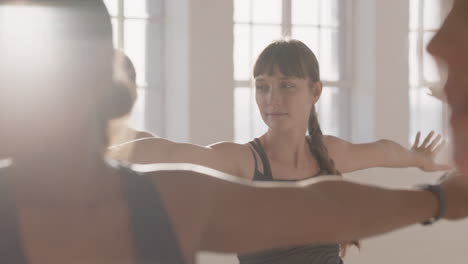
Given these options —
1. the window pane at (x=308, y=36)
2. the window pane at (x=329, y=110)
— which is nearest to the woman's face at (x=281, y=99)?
the window pane at (x=308, y=36)

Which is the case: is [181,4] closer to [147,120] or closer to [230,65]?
[230,65]

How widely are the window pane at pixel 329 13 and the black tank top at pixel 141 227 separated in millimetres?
Answer: 7238

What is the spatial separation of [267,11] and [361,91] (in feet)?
4.28

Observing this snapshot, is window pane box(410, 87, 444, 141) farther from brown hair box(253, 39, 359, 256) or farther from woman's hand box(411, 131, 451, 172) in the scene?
brown hair box(253, 39, 359, 256)

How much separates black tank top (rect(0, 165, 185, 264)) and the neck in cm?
271

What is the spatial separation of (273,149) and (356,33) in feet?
15.2

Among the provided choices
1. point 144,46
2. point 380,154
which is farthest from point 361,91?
point 380,154

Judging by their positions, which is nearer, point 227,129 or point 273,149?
point 273,149

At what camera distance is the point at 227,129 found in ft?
22.0

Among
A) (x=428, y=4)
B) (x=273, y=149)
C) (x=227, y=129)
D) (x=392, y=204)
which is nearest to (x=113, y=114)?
(x=392, y=204)

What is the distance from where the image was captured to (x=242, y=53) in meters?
7.39

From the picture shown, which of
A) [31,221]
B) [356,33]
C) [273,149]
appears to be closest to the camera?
[31,221]

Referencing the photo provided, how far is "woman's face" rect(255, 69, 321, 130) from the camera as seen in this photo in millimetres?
3639

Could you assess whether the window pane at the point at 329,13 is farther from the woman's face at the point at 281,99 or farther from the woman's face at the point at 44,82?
the woman's face at the point at 44,82
